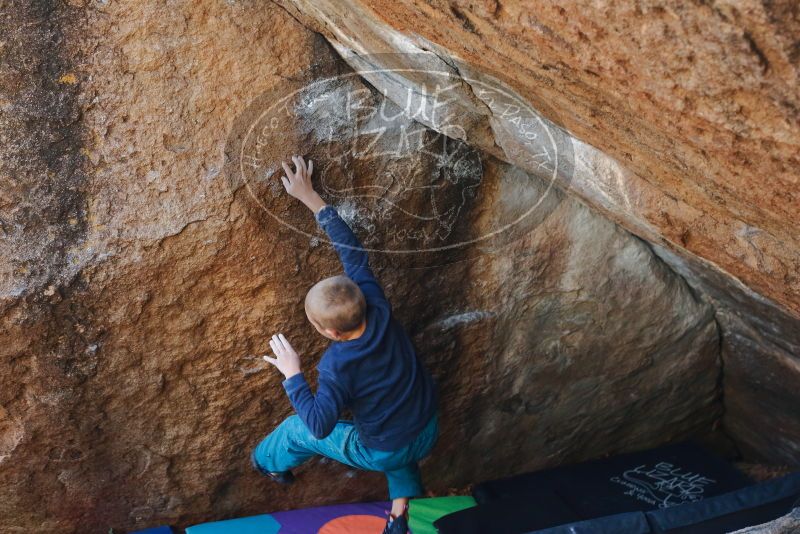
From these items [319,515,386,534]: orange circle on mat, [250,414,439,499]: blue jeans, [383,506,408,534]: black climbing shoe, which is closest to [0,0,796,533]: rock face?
[319,515,386,534]: orange circle on mat

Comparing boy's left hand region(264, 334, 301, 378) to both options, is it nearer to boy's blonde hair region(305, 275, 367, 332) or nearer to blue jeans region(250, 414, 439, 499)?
boy's blonde hair region(305, 275, 367, 332)

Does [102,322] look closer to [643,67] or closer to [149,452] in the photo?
[149,452]

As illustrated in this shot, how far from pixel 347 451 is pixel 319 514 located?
2.19 ft

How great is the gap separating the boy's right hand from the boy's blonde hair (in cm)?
29

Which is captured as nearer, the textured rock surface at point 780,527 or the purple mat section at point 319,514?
the textured rock surface at point 780,527

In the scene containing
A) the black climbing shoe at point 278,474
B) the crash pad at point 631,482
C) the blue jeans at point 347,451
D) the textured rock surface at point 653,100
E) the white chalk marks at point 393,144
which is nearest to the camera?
the textured rock surface at point 653,100

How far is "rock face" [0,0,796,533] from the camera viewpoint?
238cm

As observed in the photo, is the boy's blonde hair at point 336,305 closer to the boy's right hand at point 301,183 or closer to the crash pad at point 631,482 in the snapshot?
the boy's right hand at point 301,183

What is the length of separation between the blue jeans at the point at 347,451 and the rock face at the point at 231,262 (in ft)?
0.75

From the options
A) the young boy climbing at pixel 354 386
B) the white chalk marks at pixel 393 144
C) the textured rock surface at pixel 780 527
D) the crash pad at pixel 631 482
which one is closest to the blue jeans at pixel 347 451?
the young boy climbing at pixel 354 386

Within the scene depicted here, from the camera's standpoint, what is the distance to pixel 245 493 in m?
3.11

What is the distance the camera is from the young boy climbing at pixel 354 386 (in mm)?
2342

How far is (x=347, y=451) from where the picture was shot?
105 inches

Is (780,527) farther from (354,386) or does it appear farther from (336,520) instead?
(336,520)
